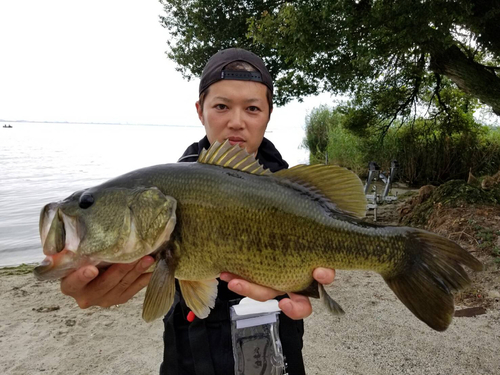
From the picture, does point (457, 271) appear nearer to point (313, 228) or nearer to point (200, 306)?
point (313, 228)

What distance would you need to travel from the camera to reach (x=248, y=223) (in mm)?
1703

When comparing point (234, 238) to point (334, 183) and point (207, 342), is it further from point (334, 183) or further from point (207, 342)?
point (207, 342)

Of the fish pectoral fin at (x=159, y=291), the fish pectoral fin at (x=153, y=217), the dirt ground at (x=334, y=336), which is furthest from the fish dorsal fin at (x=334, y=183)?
the dirt ground at (x=334, y=336)

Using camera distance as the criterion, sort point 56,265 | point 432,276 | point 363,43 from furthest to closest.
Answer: point 363,43
point 432,276
point 56,265

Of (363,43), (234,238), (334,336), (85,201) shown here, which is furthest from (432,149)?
(85,201)

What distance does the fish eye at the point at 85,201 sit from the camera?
1667 mm

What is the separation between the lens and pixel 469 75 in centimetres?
907

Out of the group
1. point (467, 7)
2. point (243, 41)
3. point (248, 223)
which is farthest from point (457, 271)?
point (243, 41)

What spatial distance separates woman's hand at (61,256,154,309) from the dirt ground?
226 cm

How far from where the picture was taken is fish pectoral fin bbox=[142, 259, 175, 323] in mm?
1672

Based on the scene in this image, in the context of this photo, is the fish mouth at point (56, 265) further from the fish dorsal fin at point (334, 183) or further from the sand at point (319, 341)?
the sand at point (319, 341)

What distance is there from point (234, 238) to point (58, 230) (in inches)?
32.8

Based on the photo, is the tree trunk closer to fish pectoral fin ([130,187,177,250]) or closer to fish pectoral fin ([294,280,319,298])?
fish pectoral fin ([294,280,319,298])

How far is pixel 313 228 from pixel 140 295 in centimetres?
458
